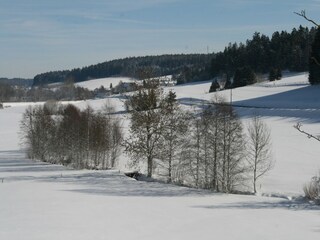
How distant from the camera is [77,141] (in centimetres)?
4809

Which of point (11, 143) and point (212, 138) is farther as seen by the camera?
point (11, 143)

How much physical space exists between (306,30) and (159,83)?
377 feet

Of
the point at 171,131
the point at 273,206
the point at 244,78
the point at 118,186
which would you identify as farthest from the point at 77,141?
the point at 244,78

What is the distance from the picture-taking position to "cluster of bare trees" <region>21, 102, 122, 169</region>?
4688 centimetres

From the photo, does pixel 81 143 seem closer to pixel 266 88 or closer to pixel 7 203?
pixel 7 203

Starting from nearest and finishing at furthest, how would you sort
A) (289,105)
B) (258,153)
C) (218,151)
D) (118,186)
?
(118,186)
(218,151)
(258,153)
(289,105)

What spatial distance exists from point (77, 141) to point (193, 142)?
14881 millimetres

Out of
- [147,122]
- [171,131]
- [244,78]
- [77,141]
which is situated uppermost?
[244,78]

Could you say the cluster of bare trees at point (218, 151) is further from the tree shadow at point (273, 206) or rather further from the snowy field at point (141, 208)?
the tree shadow at point (273, 206)

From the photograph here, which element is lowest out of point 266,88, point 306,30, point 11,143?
point 11,143

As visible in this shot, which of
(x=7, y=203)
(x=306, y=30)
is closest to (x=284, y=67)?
(x=306, y=30)

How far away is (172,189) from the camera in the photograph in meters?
28.8

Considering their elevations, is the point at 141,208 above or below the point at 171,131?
below

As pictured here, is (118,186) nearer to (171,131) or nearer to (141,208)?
(141,208)
